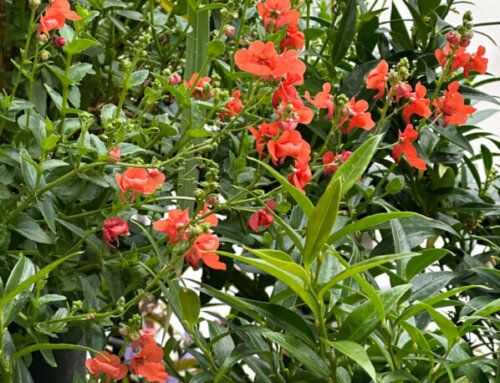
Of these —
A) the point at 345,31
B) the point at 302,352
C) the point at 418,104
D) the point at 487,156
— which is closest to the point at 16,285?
the point at 302,352

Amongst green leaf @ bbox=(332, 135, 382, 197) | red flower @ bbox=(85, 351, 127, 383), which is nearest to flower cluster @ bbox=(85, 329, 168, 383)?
red flower @ bbox=(85, 351, 127, 383)

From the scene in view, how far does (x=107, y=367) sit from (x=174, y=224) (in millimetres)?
126

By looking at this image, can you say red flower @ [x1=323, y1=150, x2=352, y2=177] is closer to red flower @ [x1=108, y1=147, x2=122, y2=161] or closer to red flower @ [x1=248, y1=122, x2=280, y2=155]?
red flower @ [x1=248, y1=122, x2=280, y2=155]

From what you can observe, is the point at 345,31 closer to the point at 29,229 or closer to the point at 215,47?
the point at 215,47

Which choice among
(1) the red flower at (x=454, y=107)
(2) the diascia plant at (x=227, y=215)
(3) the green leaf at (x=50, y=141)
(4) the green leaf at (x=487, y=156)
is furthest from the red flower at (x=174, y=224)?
(4) the green leaf at (x=487, y=156)

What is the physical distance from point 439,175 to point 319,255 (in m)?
0.51

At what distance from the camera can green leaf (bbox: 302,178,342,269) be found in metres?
0.46

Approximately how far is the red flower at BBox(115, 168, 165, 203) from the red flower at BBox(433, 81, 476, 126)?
1.14 feet

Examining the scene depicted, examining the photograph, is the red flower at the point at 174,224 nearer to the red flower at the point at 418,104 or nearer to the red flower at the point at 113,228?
the red flower at the point at 113,228

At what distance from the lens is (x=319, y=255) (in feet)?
1.73

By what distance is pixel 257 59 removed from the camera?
630 mm

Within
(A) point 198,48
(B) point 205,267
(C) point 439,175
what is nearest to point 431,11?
→ (C) point 439,175

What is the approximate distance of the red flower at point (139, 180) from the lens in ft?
1.93

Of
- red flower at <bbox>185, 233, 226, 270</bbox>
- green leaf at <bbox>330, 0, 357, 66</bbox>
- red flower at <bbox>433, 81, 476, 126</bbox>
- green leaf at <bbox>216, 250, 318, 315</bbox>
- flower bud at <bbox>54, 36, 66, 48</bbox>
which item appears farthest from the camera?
green leaf at <bbox>330, 0, 357, 66</bbox>
